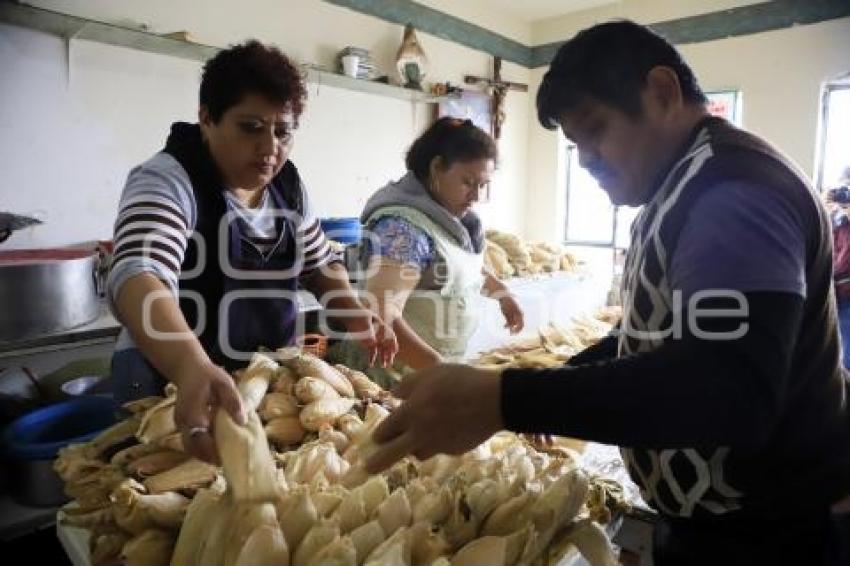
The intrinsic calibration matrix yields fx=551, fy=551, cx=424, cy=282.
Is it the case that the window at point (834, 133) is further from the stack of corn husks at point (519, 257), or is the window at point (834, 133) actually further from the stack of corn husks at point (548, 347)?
the stack of corn husks at point (548, 347)

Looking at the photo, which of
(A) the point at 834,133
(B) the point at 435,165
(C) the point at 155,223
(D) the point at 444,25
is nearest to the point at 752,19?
(A) the point at 834,133

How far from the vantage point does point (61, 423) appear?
2.11 meters

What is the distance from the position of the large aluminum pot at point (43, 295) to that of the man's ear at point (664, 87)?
1992 mm

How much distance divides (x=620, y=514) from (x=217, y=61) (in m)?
1.30

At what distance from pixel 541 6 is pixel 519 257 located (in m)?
2.46

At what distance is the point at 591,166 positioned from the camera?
0.86 m

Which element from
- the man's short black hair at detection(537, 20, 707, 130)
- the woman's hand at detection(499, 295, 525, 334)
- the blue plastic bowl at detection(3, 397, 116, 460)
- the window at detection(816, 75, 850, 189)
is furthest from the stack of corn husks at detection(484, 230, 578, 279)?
the man's short black hair at detection(537, 20, 707, 130)

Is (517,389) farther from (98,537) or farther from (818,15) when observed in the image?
(818,15)

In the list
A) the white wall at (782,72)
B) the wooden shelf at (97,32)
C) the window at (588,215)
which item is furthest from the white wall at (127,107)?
the white wall at (782,72)

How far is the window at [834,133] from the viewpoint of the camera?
3971mm

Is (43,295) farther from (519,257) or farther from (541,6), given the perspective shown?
(541,6)

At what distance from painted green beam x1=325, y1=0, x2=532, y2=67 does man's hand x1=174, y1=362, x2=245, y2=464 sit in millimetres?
3406

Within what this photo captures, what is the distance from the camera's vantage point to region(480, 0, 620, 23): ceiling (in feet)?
15.6

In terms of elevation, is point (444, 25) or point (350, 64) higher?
point (444, 25)
